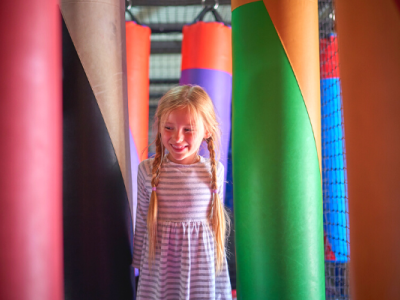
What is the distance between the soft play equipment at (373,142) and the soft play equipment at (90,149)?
60 cm

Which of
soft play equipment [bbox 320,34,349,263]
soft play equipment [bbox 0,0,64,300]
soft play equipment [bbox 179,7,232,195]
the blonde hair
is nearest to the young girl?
the blonde hair

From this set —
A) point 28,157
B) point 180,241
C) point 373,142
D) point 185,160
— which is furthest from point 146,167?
point 373,142

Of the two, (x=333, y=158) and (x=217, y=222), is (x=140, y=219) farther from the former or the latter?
(x=333, y=158)

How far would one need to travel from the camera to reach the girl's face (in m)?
0.89

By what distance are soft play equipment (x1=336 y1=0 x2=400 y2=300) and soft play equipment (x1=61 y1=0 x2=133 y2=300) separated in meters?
0.60

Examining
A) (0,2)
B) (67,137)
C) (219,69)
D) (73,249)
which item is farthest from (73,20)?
(219,69)

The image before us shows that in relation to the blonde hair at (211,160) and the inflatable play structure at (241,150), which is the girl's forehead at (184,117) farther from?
the inflatable play structure at (241,150)

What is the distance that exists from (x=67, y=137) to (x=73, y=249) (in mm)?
291

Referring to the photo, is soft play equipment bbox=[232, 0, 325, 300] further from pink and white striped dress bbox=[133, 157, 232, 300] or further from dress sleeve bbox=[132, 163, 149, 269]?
dress sleeve bbox=[132, 163, 149, 269]

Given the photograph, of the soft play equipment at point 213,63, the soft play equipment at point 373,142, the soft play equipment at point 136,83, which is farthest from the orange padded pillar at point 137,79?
the soft play equipment at point 373,142

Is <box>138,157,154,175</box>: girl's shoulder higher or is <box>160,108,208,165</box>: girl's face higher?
<box>160,108,208,165</box>: girl's face

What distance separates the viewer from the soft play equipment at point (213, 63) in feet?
5.25

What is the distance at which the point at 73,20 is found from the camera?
0.83 m

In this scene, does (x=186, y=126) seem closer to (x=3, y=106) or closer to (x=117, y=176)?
(x=117, y=176)
